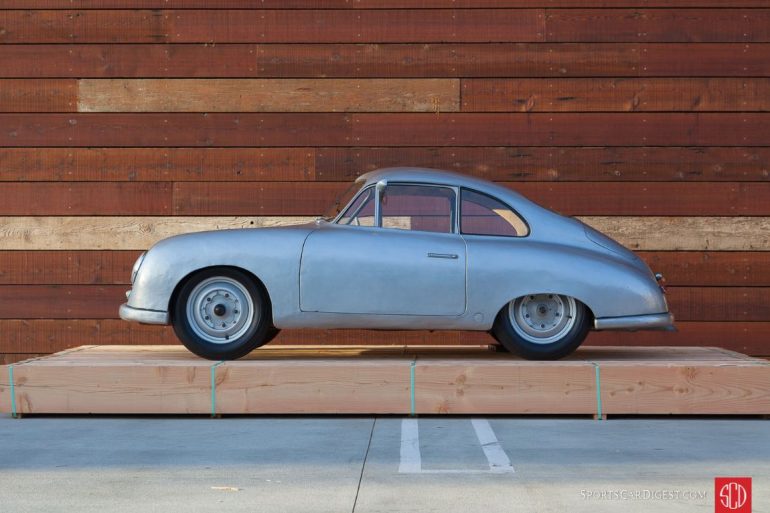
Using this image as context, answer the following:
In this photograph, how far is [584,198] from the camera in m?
8.38

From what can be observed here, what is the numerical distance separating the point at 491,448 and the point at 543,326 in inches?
61.8

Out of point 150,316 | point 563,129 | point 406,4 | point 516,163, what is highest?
point 406,4

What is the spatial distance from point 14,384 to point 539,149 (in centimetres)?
443

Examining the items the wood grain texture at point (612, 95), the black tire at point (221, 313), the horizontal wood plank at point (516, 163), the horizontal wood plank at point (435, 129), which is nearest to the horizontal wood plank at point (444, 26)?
the wood grain texture at point (612, 95)

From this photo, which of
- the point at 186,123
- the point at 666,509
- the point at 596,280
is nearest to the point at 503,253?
the point at 596,280

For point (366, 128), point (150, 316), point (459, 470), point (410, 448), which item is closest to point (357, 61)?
point (366, 128)

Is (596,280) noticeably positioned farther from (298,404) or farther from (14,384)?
(14,384)

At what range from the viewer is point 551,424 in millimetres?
5930

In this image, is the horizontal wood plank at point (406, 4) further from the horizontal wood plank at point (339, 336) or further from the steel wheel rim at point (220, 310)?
the steel wheel rim at point (220, 310)

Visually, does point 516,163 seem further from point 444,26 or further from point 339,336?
point 339,336

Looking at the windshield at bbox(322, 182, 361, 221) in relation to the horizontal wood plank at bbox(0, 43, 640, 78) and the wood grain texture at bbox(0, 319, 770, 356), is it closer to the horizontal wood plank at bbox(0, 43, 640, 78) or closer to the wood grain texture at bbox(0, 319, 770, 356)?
the wood grain texture at bbox(0, 319, 770, 356)

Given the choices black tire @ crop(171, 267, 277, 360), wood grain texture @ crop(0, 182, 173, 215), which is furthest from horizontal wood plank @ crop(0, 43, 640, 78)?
black tire @ crop(171, 267, 277, 360)

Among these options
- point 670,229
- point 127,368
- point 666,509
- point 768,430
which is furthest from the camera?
point 670,229

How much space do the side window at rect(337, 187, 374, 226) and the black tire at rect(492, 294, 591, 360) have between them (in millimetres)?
1021
